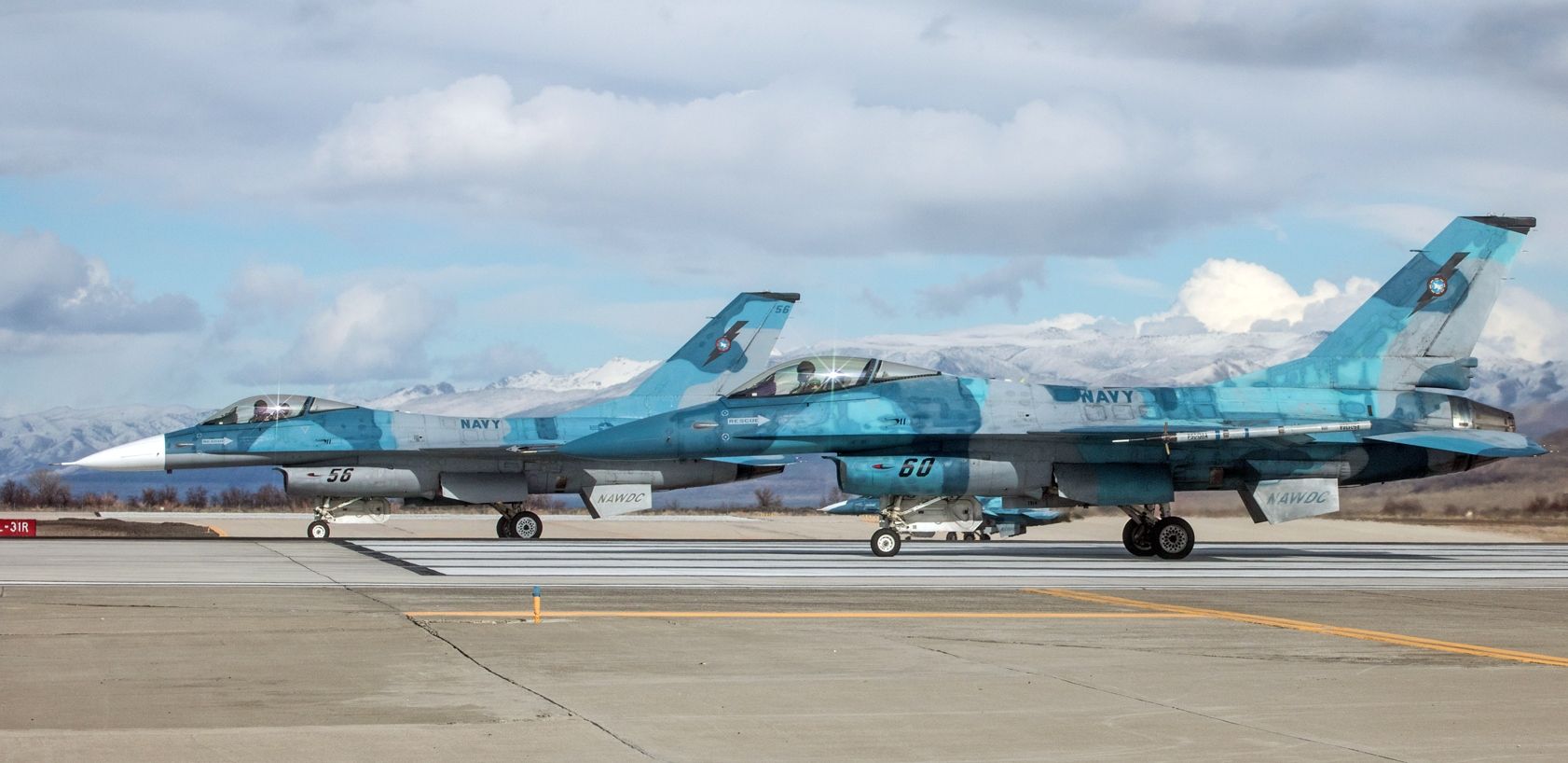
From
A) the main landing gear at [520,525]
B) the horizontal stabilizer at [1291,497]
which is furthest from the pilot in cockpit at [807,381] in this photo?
the main landing gear at [520,525]

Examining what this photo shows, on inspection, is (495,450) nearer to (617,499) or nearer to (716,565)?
(617,499)

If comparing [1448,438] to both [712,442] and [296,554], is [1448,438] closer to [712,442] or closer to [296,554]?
[712,442]

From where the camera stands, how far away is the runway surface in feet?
61.3

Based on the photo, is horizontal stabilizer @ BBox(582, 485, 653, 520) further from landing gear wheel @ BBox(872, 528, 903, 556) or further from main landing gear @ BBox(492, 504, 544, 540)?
landing gear wheel @ BBox(872, 528, 903, 556)

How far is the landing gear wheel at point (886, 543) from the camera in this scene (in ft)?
79.8

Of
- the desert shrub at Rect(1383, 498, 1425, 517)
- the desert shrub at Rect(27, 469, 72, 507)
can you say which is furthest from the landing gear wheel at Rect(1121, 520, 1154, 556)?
the desert shrub at Rect(27, 469, 72, 507)

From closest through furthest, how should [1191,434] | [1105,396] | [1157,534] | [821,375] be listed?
1. [1191,434]
2. [821,375]
3. [1157,534]
4. [1105,396]

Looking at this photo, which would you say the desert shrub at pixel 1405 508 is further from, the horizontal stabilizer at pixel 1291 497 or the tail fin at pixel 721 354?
the horizontal stabilizer at pixel 1291 497

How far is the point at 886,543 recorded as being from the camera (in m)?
24.4

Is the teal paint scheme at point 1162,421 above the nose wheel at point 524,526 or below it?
above

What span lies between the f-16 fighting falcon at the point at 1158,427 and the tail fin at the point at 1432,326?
2cm

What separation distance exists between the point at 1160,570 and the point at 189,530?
2619cm

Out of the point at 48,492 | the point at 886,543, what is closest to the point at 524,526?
the point at 886,543

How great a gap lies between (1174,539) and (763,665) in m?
A: 15.4
